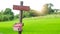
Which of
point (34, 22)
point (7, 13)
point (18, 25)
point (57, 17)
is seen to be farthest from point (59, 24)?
point (18, 25)

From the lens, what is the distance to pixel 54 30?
4234 mm

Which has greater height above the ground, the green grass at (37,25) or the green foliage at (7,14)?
the green foliage at (7,14)

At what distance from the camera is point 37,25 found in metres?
4.34

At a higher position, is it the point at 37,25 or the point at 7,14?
the point at 7,14

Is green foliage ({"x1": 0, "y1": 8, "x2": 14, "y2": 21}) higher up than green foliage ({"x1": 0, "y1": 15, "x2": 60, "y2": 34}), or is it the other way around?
green foliage ({"x1": 0, "y1": 8, "x2": 14, "y2": 21})

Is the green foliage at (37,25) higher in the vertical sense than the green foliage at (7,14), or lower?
lower

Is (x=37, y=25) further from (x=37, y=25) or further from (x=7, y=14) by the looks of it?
(x=7, y=14)

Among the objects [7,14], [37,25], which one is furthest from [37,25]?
[7,14]

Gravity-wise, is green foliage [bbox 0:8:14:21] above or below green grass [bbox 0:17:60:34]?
above

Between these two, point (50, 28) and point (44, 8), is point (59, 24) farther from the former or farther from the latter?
point (44, 8)

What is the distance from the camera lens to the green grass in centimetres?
423

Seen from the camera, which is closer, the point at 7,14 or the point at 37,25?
the point at 7,14

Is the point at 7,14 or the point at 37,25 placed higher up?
the point at 7,14

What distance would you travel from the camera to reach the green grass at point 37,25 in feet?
13.9
